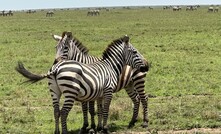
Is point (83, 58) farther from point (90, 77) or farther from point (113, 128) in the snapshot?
point (113, 128)

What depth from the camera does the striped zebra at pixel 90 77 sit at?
311 inches

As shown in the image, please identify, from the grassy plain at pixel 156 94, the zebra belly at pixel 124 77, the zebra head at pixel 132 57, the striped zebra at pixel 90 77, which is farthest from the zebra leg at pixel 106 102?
the zebra head at pixel 132 57

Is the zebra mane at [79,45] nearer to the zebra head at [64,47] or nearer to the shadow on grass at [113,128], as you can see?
the zebra head at [64,47]

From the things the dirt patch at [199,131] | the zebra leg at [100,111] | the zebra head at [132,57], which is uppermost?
the zebra head at [132,57]

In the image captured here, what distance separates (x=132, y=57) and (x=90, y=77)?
1.47 m

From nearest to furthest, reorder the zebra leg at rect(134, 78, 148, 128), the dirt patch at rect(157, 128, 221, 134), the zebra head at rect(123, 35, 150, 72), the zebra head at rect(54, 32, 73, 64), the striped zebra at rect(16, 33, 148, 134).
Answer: the striped zebra at rect(16, 33, 148, 134), the zebra head at rect(54, 32, 73, 64), the dirt patch at rect(157, 128, 221, 134), the zebra head at rect(123, 35, 150, 72), the zebra leg at rect(134, 78, 148, 128)

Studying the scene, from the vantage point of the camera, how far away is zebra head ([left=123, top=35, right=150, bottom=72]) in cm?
923

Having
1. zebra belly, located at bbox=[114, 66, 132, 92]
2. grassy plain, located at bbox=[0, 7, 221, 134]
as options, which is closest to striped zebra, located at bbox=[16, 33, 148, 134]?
zebra belly, located at bbox=[114, 66, 132, 92]

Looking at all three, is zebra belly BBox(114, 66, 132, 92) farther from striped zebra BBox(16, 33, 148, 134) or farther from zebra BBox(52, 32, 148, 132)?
striped zebra BBox(16, 33, 148, 134)

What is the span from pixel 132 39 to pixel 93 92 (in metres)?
21.4

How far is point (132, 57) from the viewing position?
9.27 m

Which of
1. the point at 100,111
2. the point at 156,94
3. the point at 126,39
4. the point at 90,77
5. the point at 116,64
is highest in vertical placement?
the point at 126,39

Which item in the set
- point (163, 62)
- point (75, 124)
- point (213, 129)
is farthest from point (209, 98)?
point (163, 62)

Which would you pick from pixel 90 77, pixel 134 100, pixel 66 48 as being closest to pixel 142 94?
pixel 134 100
